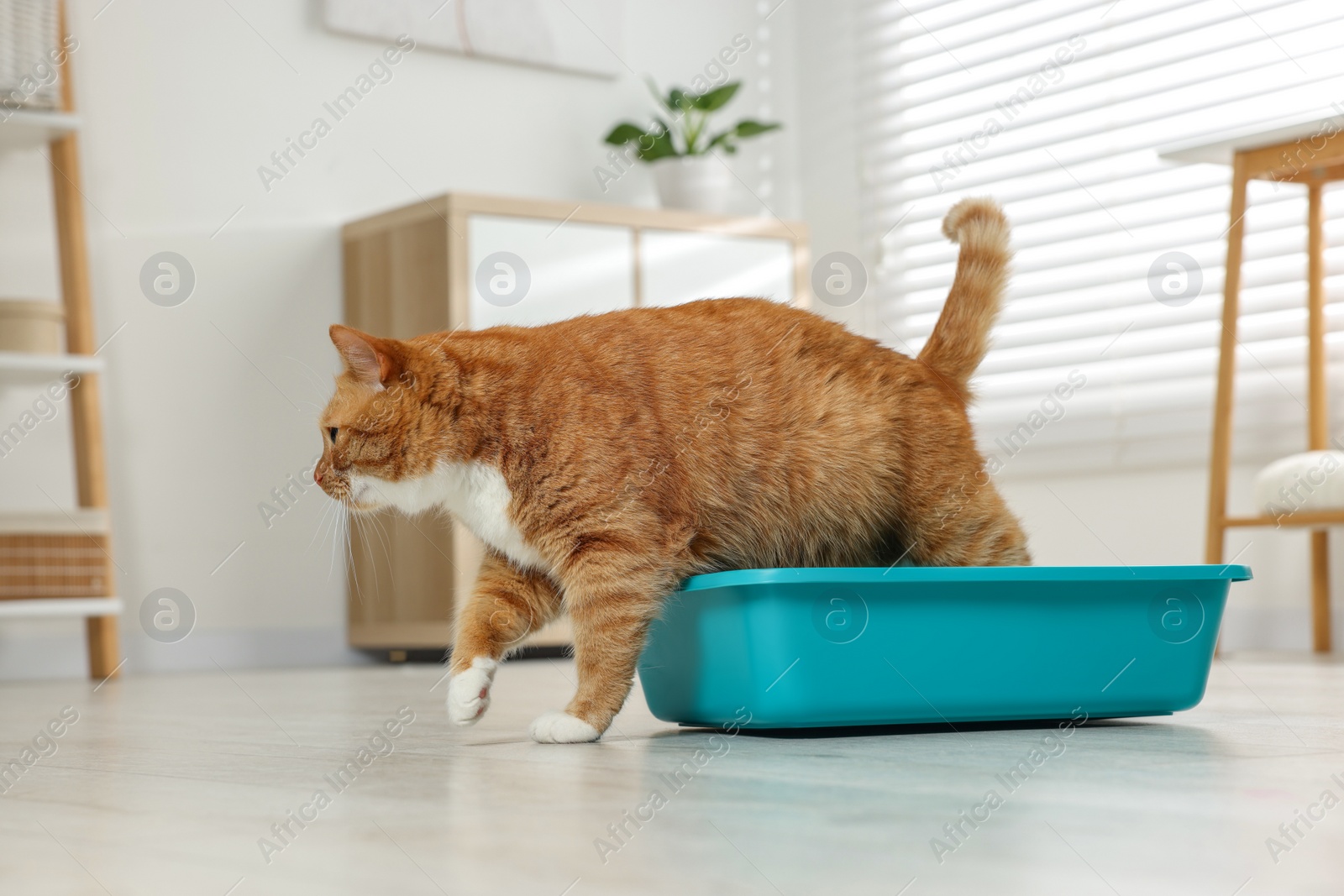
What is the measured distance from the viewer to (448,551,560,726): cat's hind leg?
59.4 inches

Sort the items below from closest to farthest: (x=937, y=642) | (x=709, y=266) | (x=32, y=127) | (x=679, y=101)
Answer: (x=937, y=642)
(x=32, y=127)
(x=709, y=266)
(x=679, y=101)

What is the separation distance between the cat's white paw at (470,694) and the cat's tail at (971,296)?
0.65 meters

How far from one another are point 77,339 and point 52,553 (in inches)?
19.3

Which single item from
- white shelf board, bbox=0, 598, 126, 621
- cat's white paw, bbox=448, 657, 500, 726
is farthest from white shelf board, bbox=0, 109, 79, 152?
cat's white paw, bbox=448, 657, 500, 726

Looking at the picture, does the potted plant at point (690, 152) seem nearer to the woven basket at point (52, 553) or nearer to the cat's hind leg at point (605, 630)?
the woven basket at point (52, 553)

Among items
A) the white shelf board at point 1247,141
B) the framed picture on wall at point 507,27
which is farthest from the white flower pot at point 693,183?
the white shelf board at point 1247,141

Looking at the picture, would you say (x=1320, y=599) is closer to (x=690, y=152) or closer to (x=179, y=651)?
(x=690, y=152)

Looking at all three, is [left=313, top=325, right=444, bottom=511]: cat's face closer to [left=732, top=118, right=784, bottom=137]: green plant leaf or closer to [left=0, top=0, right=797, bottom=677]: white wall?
[left=0, top=0, right=797, bottom=677]: white wall

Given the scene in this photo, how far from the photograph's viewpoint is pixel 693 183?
397 cm

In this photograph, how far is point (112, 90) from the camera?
345 centimetres

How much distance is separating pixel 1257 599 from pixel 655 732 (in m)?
2.25

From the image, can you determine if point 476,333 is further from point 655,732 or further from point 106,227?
point 106,227

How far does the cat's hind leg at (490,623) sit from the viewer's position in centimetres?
151

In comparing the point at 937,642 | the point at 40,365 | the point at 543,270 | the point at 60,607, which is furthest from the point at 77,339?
the point at 937,642
